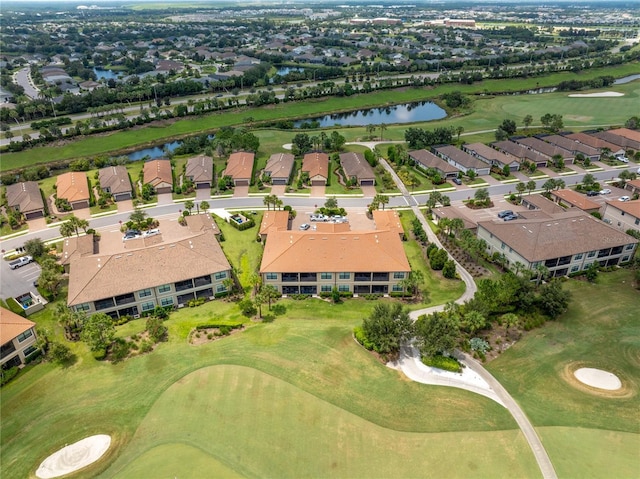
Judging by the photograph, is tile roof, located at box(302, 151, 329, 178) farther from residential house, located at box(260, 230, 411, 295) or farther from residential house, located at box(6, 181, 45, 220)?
residential house, located at box(6, 181, 45, 220)

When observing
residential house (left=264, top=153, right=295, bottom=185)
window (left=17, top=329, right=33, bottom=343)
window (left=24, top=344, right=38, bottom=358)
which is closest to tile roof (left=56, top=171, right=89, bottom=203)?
residential house (left=264, top=153, right=295, bottom=185)

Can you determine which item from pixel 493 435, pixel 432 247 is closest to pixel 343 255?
pixel 432 247

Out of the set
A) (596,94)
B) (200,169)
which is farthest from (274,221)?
(596,94)

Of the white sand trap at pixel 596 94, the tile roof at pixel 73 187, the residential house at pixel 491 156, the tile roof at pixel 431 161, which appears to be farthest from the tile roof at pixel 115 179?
the white sand trap at pixel 596 94

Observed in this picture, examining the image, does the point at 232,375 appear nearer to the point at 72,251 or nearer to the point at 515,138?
the point at 72,251

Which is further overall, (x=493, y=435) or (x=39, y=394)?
(x=39, y=394)

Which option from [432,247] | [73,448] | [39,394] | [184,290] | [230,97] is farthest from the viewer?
[230,97]
